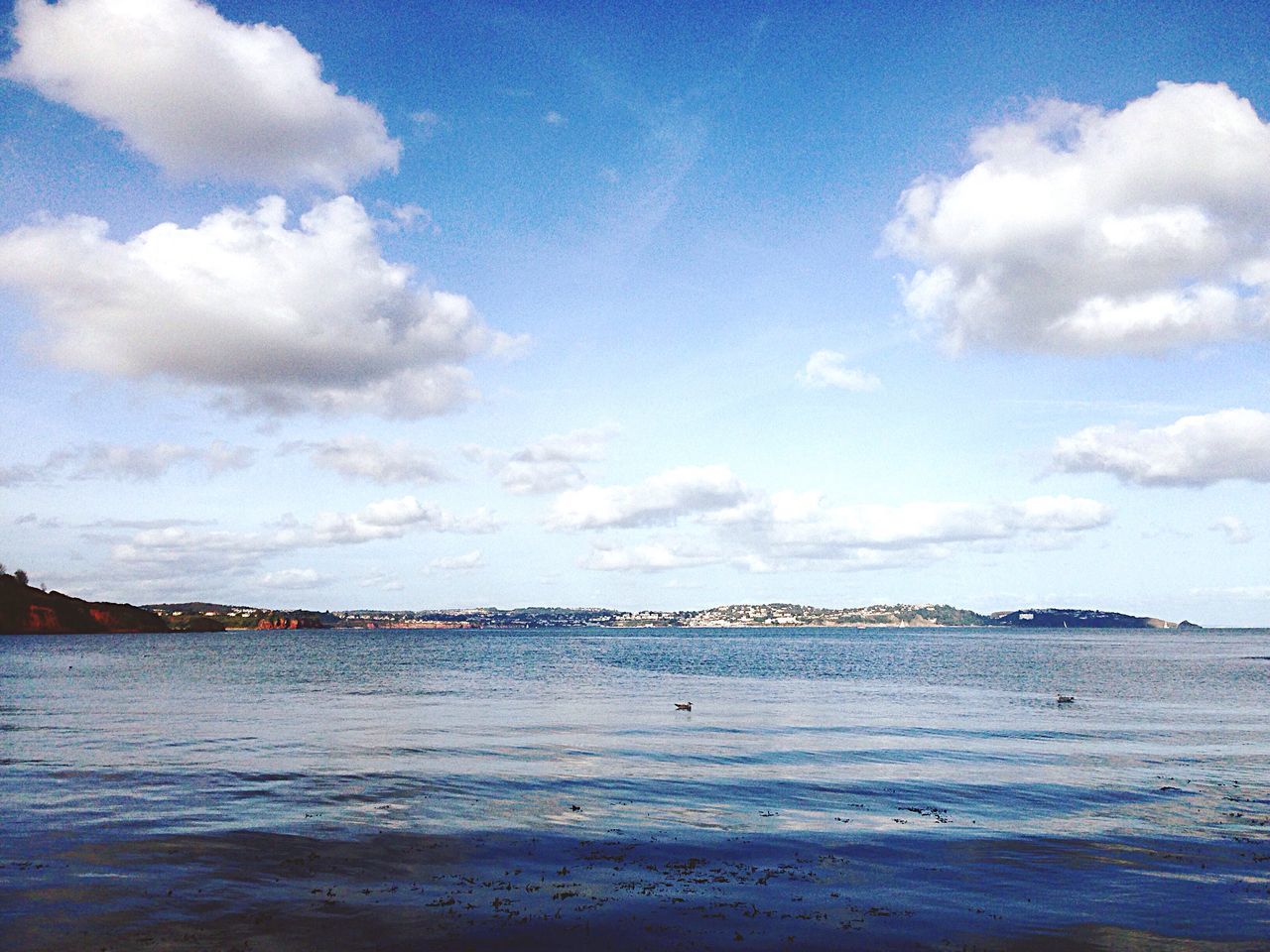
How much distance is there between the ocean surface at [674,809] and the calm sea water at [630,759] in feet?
0.84

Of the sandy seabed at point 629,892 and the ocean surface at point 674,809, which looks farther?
the ocean surface at point 674,809

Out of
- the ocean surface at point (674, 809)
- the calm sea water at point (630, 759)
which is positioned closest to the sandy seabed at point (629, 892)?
the ocean surface at point (674, 809)

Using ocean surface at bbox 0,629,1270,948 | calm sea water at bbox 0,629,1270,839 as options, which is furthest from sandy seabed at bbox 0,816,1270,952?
calm sea water at bbox 0,629,1270,839

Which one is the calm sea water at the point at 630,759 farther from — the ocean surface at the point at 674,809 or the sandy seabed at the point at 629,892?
the sandy seabed at the point at 629,892

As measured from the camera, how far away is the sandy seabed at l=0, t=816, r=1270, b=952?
2117 cm

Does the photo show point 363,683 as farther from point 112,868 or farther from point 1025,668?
point 1025,668

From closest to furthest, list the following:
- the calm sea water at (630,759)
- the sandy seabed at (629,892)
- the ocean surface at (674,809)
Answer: the sandy seabed at (629,892)
the ocean surface at (674,809)
the calm sea water at (630,759)

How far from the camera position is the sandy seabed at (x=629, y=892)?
69.5 ft

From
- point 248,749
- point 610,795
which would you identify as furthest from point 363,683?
point 610,795

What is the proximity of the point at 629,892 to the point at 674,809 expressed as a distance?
1113 cm

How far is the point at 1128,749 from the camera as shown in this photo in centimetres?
5188

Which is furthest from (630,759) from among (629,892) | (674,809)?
(629,892)

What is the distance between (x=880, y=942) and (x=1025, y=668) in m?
134

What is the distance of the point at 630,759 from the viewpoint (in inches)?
1860
